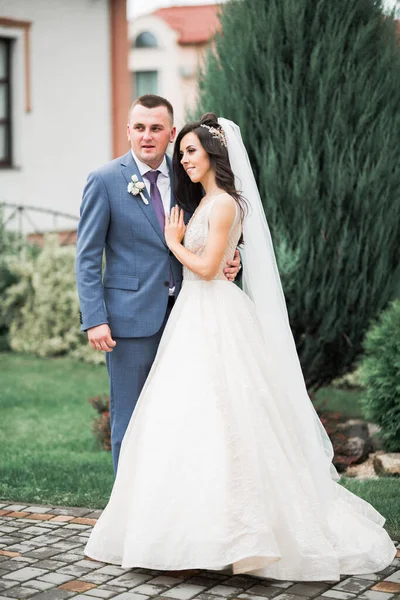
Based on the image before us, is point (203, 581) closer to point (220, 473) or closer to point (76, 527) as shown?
point (220, 473)

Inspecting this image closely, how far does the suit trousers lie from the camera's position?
15.7ft

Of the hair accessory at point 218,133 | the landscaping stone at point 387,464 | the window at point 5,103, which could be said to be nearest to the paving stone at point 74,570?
the hair accessory at point 218,133

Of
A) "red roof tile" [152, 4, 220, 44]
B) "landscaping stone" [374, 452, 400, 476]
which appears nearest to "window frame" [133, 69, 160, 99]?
"red roof tile" [152, 4, 220, 44]

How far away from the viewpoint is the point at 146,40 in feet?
115

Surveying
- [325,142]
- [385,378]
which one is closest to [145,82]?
[325,142]

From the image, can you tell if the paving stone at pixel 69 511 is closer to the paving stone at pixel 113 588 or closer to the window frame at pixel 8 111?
the paving stone at pixel 113 588

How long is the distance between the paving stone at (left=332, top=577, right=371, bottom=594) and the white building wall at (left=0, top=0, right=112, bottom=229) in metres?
10.4

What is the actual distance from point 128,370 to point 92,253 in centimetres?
60

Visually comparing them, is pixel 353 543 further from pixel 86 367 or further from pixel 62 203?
pixel 62 203

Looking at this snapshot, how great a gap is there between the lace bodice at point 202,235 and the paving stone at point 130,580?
1.38 m

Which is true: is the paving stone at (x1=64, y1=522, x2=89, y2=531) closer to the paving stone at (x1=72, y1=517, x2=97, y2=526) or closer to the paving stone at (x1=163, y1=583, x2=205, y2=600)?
the paving stone at (x1=72, y1=517, x2=97, y2=526)

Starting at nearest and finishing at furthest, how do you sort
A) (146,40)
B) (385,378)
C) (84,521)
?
(84,521) → (385,378) → (146,40)

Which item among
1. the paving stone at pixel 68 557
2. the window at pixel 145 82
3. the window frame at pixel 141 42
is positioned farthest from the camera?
the window at pixel 145 82

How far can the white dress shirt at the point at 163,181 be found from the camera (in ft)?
15.9
